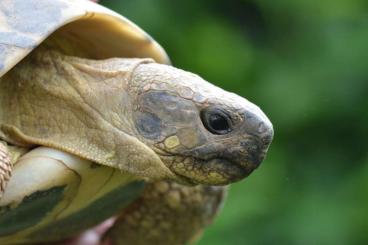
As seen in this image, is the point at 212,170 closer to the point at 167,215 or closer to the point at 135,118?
the point at 135,118

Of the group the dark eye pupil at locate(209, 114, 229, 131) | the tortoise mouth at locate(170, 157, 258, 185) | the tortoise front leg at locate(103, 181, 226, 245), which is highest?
the dark eye pupil at locate(209, 114, 229, 131)

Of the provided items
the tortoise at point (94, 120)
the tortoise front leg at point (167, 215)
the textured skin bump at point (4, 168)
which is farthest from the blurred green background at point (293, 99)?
the textured skin bump at point (4, 168)

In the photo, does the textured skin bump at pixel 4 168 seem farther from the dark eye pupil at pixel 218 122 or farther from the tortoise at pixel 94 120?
the dark eye pupil at pixel 218 122

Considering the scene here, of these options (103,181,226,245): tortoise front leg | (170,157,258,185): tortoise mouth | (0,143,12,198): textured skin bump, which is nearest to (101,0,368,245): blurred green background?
(103,181,226,245): tortoise front leg

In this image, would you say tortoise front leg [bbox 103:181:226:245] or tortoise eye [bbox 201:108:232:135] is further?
tortoise front leg [bbox 103:181:226:245]

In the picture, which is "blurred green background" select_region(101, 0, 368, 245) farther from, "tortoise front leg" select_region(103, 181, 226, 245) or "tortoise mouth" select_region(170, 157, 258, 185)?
"tortoise mouth" select_region(170, 157, 258, 185)

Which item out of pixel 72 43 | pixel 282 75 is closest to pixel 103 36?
pixel 72 43

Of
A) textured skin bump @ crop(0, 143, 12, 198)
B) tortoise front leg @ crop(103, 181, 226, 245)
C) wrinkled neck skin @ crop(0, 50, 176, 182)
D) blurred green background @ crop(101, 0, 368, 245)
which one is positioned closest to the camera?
textured skin bump @ crop(0, 143, 12, 198)

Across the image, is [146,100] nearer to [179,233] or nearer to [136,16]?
[179,233]
